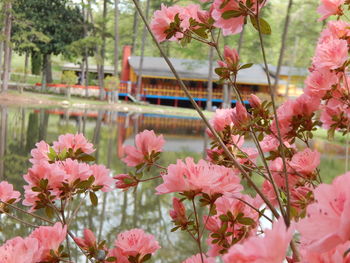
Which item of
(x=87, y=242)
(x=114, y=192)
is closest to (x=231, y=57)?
(x=87, y=242)

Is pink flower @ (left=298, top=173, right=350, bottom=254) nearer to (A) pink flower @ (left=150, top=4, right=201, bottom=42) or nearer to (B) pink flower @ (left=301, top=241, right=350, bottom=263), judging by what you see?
(B) pink flower @ (left=301, top=241, right=350, bottom=263)

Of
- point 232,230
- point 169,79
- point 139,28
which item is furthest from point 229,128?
point 139,28

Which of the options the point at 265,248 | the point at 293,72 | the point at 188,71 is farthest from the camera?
the point at 293,72

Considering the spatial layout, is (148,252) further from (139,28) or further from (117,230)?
(139,28)

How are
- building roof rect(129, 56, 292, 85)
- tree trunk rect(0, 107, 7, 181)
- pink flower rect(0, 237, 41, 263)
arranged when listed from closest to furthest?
pink flower rect(0, 237, 41, 263), tree trunk rect(0, 107, 7, 181), building roof rect(129, 56, 292, 85)

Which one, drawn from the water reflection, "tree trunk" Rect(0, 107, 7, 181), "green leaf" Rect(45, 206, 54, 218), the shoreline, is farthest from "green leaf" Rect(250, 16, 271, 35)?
the shoreline

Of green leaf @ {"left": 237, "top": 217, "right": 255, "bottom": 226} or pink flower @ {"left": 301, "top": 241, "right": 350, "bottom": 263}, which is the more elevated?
pink flower @ {"left": 301, "top": 241, "right": 350, "bottom": 263}

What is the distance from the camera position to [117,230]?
8.88 feet

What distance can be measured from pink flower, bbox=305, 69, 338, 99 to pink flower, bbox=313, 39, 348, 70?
1 cm

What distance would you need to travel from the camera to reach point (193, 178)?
0.48 metres

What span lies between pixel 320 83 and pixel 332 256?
1.61ft

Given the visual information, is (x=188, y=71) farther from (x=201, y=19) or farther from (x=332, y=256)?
(x=332, y=256)

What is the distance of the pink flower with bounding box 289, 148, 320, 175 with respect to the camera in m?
0.68

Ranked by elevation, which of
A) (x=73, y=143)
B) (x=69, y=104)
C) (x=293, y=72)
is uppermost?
(x=293, y=72)
